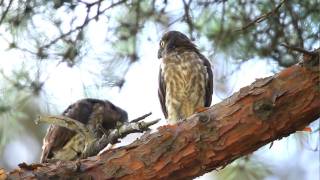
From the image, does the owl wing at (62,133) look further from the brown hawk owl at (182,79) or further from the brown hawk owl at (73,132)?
the brown hawk owl at (182,79)

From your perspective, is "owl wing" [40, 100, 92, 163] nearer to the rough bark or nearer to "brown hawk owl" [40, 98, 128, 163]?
"brown hawk owl" [40, 98, 128, 163]

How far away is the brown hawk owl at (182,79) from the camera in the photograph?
4.27 m

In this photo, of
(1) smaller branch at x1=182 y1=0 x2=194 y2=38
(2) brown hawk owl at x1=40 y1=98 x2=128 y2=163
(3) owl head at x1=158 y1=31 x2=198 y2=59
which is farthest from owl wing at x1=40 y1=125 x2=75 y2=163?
(1) smaller branch at x1=182 y1=0 x2=194 y2=38

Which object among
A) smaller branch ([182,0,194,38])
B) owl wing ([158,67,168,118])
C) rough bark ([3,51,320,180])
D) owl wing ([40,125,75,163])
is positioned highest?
smaller branch ([182,0,194,38])

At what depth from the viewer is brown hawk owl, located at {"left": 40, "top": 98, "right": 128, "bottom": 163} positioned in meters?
4.20

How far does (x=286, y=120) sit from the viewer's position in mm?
2355

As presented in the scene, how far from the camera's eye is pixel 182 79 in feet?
14.2

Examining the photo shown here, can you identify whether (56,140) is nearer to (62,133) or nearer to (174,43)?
(62,133)

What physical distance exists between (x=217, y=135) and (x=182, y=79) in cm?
187

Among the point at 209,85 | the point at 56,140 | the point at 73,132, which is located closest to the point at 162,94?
the point at 209,85

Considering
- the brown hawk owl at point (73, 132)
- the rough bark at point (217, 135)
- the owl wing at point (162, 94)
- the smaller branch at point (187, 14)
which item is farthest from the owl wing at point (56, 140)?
the rough bark at point (217, 135)

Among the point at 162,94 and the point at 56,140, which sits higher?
the point at 162,94

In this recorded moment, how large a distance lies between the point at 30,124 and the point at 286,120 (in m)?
5.89

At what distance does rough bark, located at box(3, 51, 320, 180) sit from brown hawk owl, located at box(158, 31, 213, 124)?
1.62 meters
